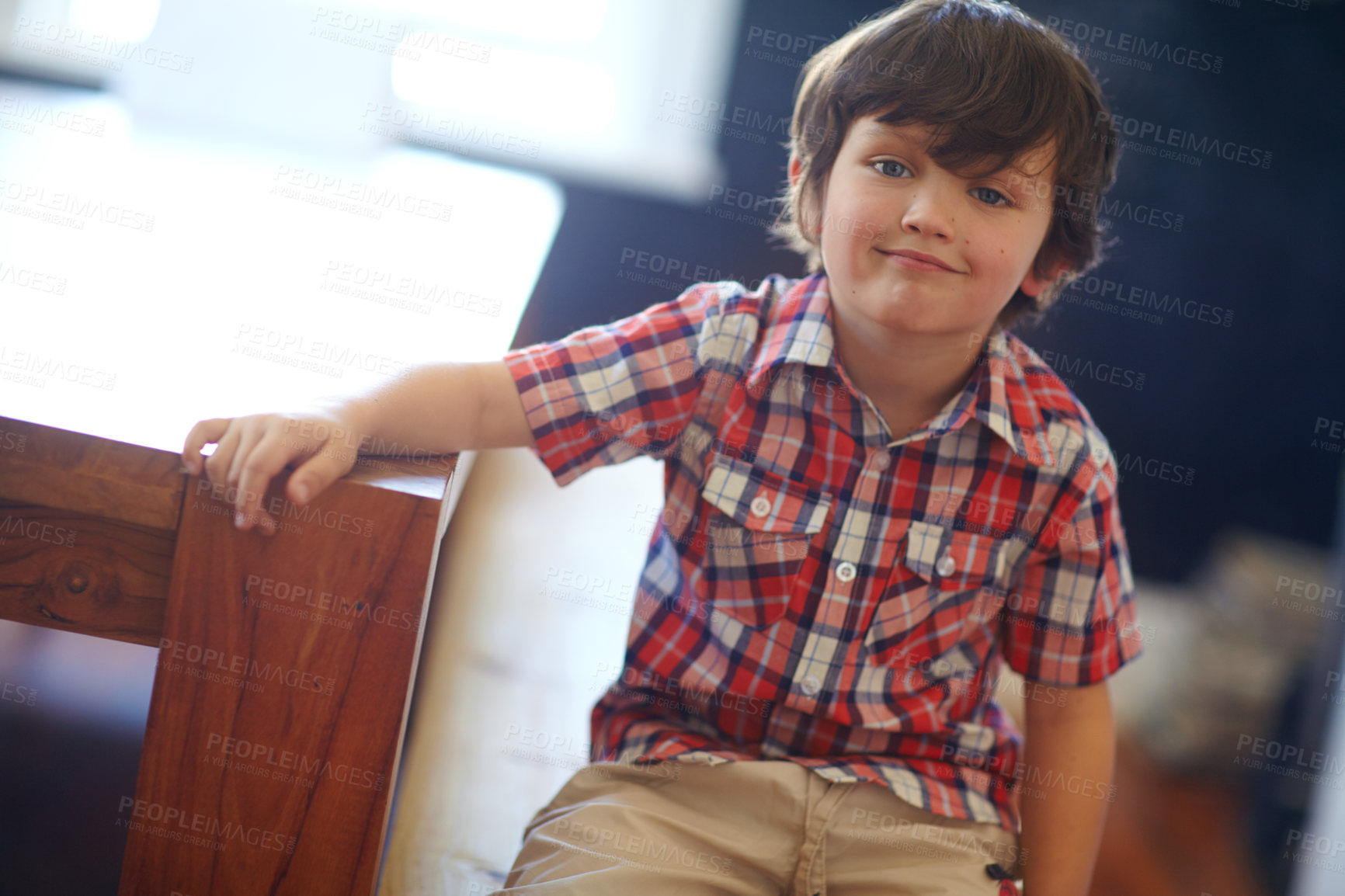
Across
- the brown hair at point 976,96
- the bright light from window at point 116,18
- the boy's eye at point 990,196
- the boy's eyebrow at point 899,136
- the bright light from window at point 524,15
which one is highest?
the bright light from window at point 524,15

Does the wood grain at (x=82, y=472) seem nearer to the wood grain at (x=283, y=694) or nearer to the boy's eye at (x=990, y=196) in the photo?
the wood grain at (x=283, y=694)

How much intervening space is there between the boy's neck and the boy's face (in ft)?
0.11

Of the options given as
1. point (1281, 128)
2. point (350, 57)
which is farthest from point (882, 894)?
point (350, 57)

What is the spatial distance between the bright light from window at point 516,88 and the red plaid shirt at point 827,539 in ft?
4.98

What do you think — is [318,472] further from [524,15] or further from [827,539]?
[524,15]

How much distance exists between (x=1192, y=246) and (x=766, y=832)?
1.82 meters

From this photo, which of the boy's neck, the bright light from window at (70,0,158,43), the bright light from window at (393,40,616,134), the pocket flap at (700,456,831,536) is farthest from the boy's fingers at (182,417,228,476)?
the bright light from window at (70,0,158,43)

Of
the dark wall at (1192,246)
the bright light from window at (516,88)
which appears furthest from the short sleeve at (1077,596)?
the bright light from window at (516,88)

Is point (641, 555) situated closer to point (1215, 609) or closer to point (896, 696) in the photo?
point (896, 696)


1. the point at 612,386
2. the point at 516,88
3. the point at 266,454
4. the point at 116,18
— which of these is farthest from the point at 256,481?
the point at 116,18

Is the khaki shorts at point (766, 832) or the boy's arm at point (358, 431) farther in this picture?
the khaki shorts at point (766, 832)

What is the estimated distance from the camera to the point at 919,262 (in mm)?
906

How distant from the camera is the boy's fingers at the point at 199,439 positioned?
615 mm

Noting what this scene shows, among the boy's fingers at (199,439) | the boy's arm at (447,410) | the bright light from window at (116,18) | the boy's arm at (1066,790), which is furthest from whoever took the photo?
the bright light from window at (116,18)
